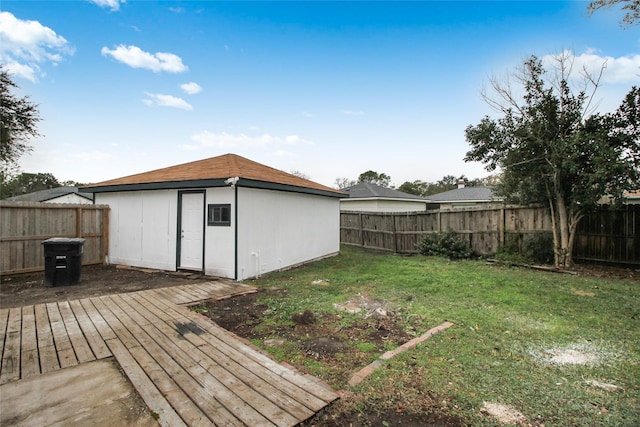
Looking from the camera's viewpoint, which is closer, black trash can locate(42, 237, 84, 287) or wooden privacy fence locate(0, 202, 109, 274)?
black trash can locate(42, 237, 84, 287)

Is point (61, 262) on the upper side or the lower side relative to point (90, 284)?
upper

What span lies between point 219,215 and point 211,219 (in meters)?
0.27

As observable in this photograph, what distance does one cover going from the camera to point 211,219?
22.4 ft

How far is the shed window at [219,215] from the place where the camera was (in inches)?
260

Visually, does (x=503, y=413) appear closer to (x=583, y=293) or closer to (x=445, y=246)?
(x=583, y=293)

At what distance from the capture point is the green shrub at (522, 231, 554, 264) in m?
8.17

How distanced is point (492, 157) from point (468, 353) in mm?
7265

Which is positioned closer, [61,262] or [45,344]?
[45,344]

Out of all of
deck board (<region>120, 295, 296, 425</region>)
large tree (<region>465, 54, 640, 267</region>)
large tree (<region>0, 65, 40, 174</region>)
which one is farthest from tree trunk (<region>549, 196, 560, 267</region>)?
large tree (<region>0, 65, 40, 174</region>)

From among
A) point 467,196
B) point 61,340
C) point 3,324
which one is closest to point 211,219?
point 3,324

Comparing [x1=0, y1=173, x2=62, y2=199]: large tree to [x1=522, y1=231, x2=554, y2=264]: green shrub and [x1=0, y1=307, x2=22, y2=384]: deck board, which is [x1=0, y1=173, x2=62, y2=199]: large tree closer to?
[x1=0, y1=307, x2=22, y2=384]: deck board

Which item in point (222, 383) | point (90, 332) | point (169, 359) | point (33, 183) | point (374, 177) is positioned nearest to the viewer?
point (222, 383)

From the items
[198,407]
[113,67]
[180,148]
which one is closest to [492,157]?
[198,407]

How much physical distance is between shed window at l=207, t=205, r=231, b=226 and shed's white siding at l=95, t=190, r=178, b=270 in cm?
124
